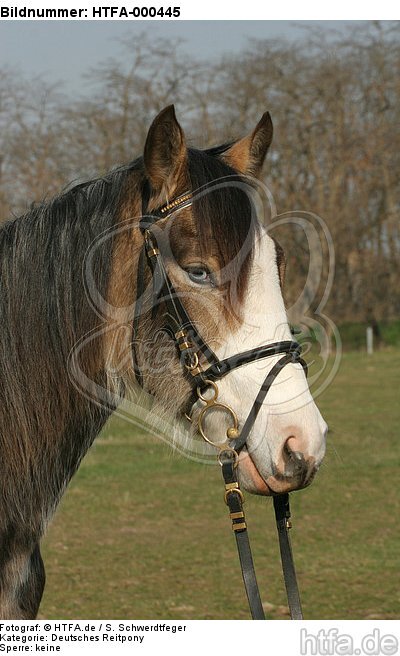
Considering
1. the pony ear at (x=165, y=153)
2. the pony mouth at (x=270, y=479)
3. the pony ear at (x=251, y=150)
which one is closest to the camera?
the pony mouth at (x=270, y=479)

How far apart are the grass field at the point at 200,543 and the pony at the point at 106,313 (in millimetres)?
719

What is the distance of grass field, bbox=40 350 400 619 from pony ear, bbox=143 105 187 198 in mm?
1194

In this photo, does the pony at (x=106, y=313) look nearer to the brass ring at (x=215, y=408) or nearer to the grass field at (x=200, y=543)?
the brass ring at (x=215, y=408)

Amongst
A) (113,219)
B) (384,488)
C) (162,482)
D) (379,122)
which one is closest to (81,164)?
(162,482)

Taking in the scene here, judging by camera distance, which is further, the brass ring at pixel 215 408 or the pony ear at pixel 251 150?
the pony ear at pixel 251 150

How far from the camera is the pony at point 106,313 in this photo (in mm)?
2674

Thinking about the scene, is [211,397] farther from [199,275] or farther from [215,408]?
[199,275]

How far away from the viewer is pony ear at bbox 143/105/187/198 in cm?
265

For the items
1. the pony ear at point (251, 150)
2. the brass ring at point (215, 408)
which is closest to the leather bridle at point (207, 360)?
the brass ring at point (215, 408)

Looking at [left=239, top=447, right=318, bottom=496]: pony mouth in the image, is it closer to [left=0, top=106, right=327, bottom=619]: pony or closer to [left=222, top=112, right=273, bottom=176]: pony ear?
[left=0, top=106, right=327, bottom=619]: pony

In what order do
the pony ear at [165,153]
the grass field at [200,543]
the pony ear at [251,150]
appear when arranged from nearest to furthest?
the pony ear at [165,153]
the pony ear at [251,150]
the grass field at [200,543]

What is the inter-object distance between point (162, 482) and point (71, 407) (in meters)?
7.45

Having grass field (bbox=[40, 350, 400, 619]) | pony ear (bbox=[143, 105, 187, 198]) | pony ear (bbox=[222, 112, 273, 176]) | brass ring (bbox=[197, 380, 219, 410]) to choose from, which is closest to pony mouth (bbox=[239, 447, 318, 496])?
brass ring (bbox=[197, 380, 219, 410])
